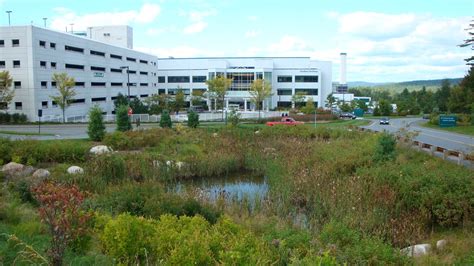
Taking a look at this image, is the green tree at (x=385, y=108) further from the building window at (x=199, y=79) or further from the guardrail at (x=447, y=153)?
the guardrail at (x=447, y=153)

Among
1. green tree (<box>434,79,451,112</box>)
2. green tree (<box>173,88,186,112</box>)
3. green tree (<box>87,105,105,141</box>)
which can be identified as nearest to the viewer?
green tree (<box>87,105,105,141</box>)

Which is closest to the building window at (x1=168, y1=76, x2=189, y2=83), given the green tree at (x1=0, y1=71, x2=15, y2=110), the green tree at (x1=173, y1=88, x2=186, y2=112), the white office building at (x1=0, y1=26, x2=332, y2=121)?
the white office building at (x1=0, y1=26, x2=332, y2=121)

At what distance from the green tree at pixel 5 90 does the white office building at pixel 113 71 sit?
1.84 metres

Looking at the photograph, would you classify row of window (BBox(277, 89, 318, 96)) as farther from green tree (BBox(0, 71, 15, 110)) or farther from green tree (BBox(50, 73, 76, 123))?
green tree (BBox(0, 71, 15, 110))

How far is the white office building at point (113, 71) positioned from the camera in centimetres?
4784

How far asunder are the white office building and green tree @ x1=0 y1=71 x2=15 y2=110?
1840mm

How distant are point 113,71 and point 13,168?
5295 centimetres

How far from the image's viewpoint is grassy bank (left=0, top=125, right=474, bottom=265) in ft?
23.6

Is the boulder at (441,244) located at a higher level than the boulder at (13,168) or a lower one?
lower

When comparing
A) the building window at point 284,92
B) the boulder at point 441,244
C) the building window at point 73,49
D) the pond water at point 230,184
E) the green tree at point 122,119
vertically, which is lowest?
the pond water at point 230,184

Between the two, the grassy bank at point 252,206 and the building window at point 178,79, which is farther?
the building window at point 178,79

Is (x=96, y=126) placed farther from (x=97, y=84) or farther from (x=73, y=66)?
(x=97, y=84)

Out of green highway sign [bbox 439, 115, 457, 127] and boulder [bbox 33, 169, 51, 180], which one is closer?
boulder [bbox 33, 169, 51, 180]

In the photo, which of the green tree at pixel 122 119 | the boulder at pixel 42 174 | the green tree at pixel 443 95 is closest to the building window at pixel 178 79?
the green tree at pixel 443 95
